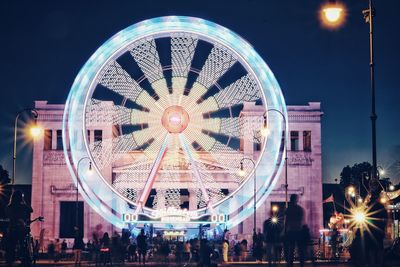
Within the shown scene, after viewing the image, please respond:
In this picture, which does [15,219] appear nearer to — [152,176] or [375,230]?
[375,230]

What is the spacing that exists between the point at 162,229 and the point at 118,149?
13.2m

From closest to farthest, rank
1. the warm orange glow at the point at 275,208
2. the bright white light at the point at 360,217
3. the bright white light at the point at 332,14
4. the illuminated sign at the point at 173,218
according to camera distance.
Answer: the bright white light at the point at 360,217 < the bright white light at the point at 332,14 < the illuminated sign at the point at 173,218 < the warm orange glow at the point at 275,208

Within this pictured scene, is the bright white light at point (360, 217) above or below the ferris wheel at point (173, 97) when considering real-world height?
below

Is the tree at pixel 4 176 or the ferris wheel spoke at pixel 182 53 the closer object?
A: the ferris wheel spoke at pixel 182 53

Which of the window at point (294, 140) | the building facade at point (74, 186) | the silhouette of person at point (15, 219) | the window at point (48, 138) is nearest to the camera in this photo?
the silhouette of person at point (15, 219)

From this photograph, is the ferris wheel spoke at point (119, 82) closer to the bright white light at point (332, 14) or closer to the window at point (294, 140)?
the bright white light at point (332, 14)

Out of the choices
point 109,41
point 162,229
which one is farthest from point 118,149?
point 162,229

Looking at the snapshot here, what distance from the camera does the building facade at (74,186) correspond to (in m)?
82.8

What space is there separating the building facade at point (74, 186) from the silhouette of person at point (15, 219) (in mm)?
57039

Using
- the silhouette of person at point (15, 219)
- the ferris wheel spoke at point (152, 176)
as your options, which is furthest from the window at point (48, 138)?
the silhouette of person at point (15, 219)

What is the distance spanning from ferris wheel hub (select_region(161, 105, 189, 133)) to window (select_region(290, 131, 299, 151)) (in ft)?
125

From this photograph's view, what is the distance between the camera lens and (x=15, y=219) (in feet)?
80.5

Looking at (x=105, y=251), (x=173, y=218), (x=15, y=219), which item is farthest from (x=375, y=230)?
(x=173, y=218)

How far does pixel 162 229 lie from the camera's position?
6209 cm
